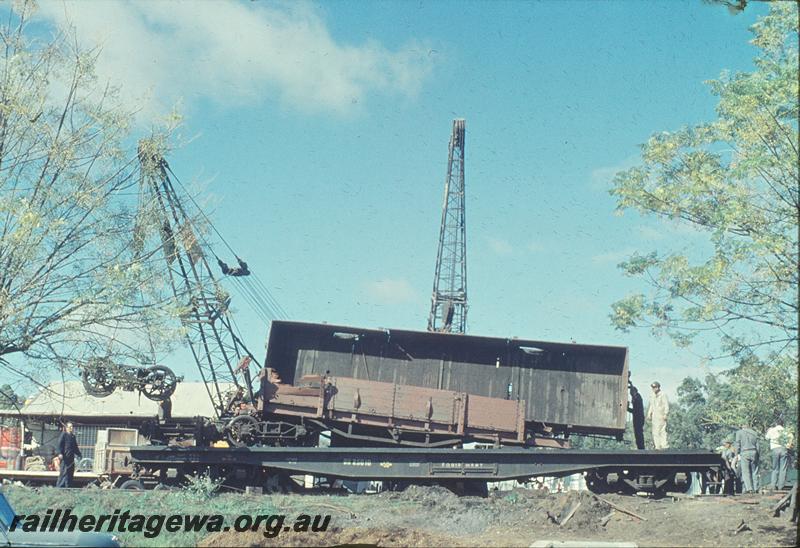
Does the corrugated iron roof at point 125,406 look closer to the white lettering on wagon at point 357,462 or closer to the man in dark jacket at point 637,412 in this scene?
the white lettering on wagon at point 357,462

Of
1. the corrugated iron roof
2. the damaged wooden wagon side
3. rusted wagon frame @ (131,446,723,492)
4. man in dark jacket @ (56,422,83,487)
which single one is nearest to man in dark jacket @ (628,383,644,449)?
the damaged wooden wagon side

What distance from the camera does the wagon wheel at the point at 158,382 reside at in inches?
671

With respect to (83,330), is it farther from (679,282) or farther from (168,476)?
A: (679,282)

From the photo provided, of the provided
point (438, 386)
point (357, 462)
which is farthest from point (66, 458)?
point (438, 386)

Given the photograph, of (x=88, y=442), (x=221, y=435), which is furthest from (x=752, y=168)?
(x=88, y=442)

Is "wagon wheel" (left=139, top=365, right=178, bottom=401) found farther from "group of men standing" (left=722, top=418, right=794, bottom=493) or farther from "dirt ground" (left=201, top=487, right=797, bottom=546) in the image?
"group of men standing" (left=722, top=418, right=794, bottom=493)

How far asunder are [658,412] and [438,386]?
203 inches

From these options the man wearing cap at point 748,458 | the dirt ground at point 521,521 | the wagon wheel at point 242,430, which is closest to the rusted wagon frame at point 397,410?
the wagon wheel at point 242,430

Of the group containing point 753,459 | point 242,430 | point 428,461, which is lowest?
point 428,461

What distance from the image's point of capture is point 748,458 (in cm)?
1716

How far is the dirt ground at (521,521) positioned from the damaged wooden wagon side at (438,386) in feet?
8.32

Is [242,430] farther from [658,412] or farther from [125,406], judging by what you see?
[125,406]

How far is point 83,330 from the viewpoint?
43.2 feet

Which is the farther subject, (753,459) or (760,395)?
(753,459)
